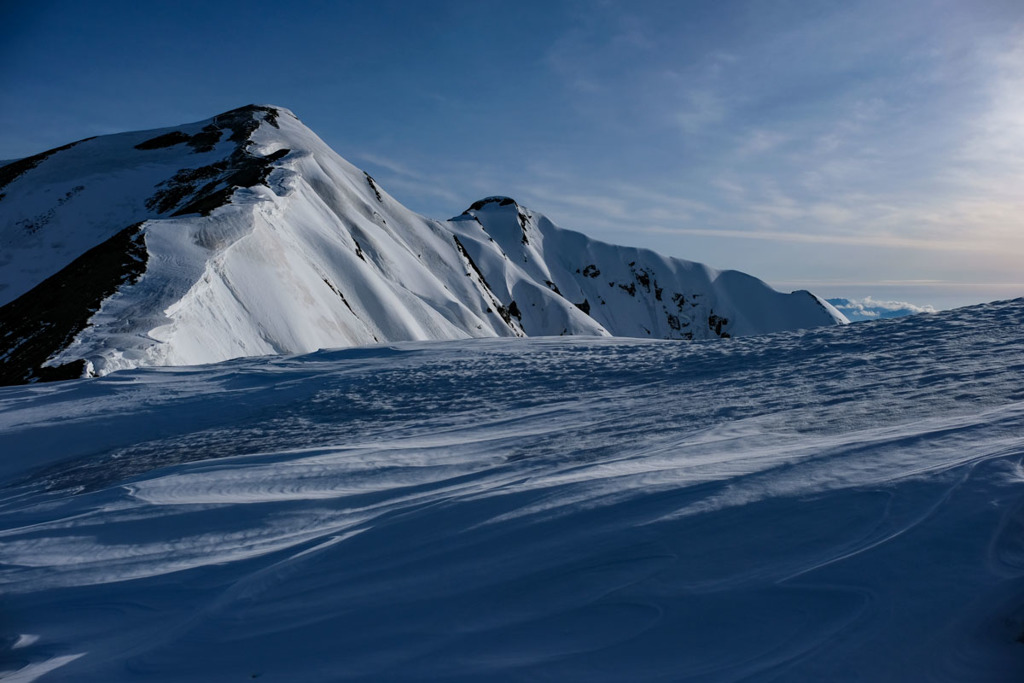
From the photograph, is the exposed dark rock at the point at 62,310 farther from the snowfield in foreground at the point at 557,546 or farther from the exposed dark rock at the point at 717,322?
the exposed dark rock at the point at 717,322

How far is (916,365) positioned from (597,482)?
19.1 ft

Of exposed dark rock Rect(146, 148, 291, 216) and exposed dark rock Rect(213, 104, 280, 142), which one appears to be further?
exposed dark rock Rect(213, 104, 280, 142)

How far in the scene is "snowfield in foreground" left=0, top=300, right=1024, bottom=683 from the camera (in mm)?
2627

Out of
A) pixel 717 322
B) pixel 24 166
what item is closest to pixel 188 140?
pixel 24 166

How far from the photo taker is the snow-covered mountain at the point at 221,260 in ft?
61.5

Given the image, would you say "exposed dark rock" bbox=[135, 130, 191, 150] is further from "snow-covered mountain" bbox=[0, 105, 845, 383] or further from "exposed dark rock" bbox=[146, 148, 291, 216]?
"exposed dark rock" bbox=[146, 148, 291, 216]

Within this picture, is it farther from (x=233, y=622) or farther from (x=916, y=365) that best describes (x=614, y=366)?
(x=233, y=622)

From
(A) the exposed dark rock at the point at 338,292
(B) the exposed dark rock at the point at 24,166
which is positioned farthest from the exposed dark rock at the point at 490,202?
(A) the exposed dark rock at the point at 338,292

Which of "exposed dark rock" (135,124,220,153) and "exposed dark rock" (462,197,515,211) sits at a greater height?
"exposed dark rock" (462,197,515,211)

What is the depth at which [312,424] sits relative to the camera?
26.7 ft

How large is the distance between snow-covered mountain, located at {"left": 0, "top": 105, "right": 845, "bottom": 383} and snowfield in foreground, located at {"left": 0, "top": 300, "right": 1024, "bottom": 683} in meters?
12.0

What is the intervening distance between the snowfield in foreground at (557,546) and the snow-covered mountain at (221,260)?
1200 cm

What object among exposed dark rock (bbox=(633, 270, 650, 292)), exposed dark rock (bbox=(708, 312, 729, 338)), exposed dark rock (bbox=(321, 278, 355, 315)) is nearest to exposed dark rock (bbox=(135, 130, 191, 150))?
exposed dark rock (bbox=(321, 278, 355, 315))

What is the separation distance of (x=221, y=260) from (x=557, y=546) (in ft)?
78.0
